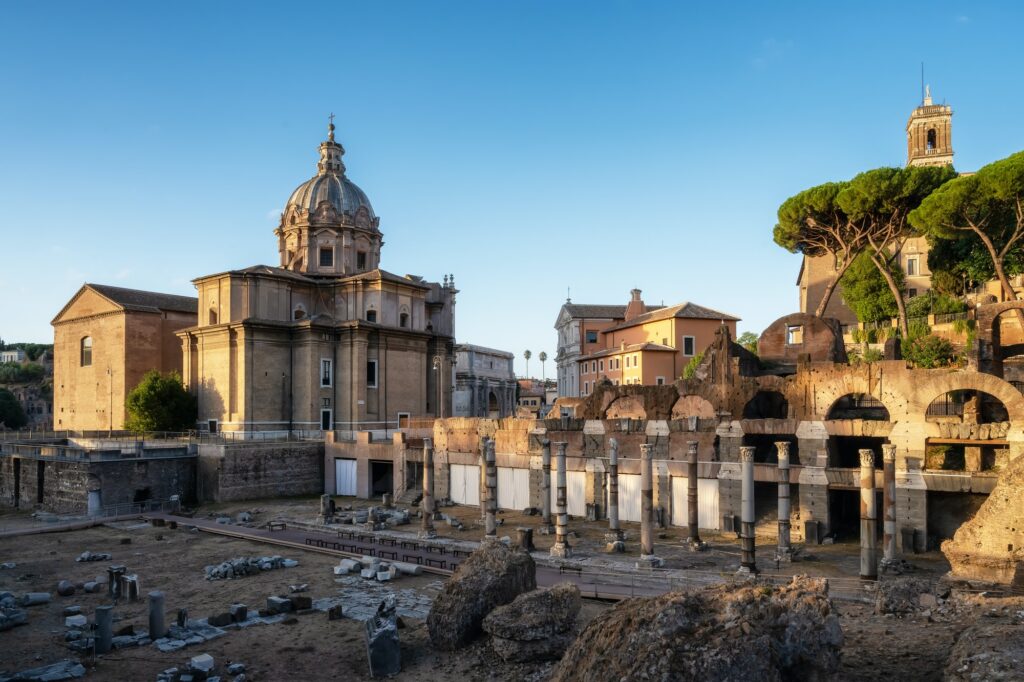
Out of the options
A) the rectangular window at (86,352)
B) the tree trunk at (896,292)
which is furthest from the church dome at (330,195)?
the tree trunk at (896,292)

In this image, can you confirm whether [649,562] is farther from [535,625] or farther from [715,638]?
[715,638]

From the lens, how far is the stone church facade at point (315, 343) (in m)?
44.0

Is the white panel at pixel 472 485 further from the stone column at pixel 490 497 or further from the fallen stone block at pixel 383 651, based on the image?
the fallen stone block at pixel 383 651

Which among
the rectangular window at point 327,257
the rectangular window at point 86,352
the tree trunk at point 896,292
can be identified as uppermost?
the rectangular window at point 327,257

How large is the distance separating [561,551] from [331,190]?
126 ft

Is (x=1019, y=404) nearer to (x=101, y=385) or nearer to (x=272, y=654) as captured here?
(x=272, y=654)

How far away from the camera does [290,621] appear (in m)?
17.0

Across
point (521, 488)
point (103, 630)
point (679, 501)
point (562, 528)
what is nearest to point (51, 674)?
point (103, 630)

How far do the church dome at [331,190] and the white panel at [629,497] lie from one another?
3236 cm

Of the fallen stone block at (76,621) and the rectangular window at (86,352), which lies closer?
the fallen stone block at (76,621)

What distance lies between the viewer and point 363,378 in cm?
4547

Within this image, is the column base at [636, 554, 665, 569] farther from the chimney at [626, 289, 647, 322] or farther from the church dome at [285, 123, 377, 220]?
the chimney at [626, 289, 647, 322]

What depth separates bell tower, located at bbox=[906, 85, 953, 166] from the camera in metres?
70.9

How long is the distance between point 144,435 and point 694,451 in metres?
32.1
